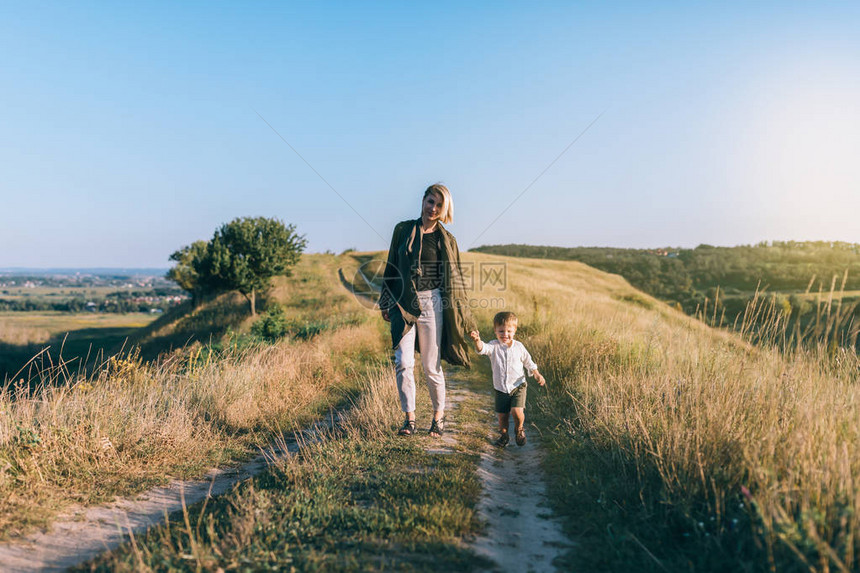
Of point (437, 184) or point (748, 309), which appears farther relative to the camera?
point (748, 309)

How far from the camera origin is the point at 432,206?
525cm

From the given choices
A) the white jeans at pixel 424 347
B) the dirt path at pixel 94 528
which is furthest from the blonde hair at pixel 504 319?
the dirt path at pixel 94 528

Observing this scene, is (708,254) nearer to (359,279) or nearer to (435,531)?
(359,279)

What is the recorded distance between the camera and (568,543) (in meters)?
3.34

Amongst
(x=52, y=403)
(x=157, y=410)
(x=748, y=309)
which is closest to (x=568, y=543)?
(x=748, y=309)

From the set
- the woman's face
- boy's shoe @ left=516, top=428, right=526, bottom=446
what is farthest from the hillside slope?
the woman's face

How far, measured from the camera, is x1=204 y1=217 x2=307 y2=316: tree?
113ft

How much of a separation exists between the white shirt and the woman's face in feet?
4.81

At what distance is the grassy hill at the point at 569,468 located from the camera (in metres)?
2.94

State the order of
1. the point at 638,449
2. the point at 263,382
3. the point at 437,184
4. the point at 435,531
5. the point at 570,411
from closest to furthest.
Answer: the point at 435,531 < the point at 638,449 < the point at 437,184 < the point at 570,411 < the point at 263,382

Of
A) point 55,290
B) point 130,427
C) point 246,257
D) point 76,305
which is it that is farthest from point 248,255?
point 55,290

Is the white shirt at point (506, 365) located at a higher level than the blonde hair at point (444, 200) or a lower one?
lower

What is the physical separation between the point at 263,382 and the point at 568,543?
221 inches

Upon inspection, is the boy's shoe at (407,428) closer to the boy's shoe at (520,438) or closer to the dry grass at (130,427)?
the boy's shoe at (520,438)
